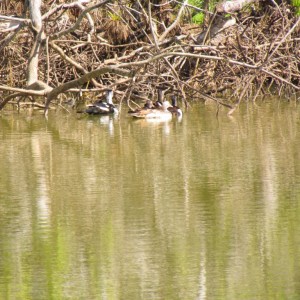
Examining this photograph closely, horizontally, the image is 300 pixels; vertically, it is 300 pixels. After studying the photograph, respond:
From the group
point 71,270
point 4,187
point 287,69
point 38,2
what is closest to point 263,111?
point 287,69

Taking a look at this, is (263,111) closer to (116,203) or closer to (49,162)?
(49,162)

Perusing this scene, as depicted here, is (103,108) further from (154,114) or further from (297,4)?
(297,4)

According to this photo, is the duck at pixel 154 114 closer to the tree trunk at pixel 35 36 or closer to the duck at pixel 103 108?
the duck at pixel 103 108

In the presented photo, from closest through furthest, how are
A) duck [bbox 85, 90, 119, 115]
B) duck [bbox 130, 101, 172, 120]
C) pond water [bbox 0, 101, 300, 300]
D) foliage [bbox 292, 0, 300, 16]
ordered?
pond water [bbox 0, 101, 300, 300] → duck [bbox 130, 101, 172, 120] → duck [bbox 85, 90, 119, 115] → foliage [bbox 292, 0, 300, 16]

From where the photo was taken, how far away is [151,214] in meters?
7.86

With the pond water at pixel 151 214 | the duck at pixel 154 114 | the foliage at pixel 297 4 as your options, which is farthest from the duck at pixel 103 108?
the foliage at pixel 297 4

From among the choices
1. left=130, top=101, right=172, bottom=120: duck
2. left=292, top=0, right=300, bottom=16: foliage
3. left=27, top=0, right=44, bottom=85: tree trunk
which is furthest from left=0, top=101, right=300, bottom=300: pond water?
left=292, top=0, right=300, bottom=16: foliage

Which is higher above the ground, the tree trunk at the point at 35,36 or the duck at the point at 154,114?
the tree trunk at the point at 35,36

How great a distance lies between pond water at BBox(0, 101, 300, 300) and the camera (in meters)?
5.96

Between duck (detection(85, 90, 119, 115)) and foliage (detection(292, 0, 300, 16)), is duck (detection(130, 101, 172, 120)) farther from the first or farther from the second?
foliage (detection(292, 0, 300, 16))

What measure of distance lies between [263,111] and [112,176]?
6691mm

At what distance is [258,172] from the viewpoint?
9.82 metres

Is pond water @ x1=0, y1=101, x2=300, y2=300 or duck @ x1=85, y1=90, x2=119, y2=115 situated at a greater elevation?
duck @ x1=85, y1=90, x2=119, y2=115

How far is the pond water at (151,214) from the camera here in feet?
19.5
